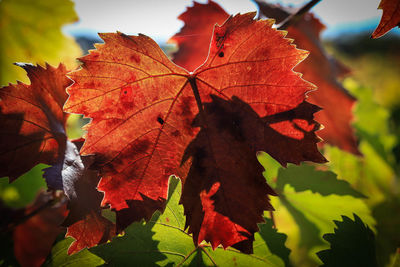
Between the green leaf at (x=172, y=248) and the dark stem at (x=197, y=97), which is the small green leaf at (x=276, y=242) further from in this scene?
the dark stem at (x=197, y=97)

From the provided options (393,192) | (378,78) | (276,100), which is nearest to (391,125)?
(393,192)

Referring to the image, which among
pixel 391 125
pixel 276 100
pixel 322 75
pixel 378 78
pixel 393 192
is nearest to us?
pixel 276 100

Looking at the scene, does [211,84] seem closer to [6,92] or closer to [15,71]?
[6,92]

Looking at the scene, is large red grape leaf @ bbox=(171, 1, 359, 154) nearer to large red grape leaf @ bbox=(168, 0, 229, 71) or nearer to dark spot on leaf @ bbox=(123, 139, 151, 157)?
large red grape leaf @ bbox=(168, 0, 229, 71)

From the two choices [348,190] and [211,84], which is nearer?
[211,84]

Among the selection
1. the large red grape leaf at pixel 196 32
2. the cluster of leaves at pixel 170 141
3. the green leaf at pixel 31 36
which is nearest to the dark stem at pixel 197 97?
the cluster of leaves at pixel 170 141

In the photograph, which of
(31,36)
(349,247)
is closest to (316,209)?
(349,247)

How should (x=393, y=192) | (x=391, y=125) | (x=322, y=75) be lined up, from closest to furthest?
(x=322, y=75)
(x=393, y=192)
(x=391, y=125)
